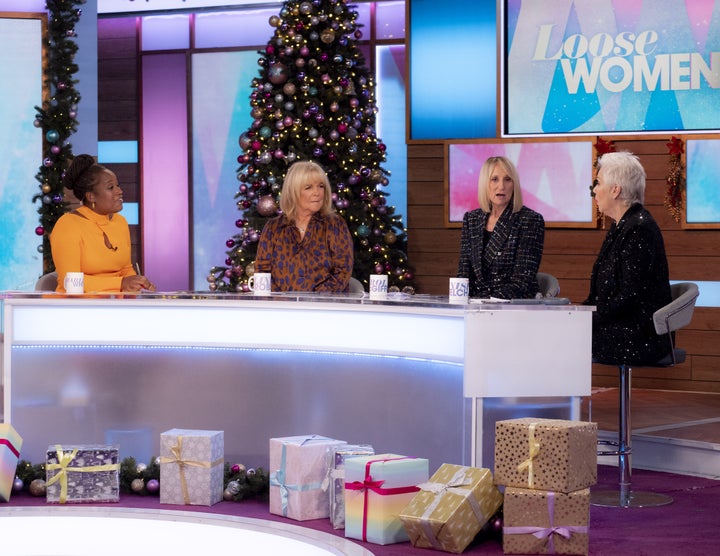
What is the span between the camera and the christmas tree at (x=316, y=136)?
7.77 m

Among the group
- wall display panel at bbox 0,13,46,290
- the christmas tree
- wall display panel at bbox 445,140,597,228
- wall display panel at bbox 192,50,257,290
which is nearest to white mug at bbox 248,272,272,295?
the christmas tree

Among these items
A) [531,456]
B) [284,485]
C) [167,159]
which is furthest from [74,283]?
[167,159]

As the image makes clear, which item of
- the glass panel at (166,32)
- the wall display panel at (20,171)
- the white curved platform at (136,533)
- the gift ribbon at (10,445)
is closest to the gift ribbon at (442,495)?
the white curved platform at (136,533)

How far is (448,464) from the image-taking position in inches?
168

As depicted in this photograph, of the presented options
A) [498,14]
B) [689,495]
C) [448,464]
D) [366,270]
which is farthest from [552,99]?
[448,464]

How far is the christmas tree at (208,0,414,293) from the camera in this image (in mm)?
7766

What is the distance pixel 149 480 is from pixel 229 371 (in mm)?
575

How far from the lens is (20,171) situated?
873 centimetres

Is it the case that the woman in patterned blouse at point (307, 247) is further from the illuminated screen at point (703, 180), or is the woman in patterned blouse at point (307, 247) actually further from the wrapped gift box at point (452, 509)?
the illuminated screen at point (703, 180)

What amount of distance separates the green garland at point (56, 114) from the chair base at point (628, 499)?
4.90m

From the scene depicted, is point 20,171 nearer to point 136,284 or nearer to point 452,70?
point 452,70

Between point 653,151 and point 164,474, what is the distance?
406 cm

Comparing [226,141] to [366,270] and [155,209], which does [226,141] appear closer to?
[155,209]

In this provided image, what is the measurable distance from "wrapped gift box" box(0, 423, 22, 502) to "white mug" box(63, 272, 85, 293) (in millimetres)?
636
